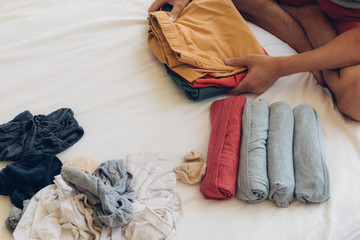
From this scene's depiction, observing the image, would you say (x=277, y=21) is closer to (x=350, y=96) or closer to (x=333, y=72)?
(x=333, y=72)

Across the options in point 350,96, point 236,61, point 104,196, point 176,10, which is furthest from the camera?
point 176,10

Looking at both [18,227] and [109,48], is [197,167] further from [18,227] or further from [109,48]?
[109,48]

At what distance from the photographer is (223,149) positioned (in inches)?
31.9

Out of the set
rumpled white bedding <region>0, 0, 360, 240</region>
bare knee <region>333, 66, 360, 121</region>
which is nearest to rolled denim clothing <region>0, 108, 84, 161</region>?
rumpled white bedding <region>0, 0, 360, 240</region>

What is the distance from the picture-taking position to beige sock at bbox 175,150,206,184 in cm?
79

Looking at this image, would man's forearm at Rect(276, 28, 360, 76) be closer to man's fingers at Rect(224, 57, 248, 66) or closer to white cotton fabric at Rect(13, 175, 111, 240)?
man's fingers at Rect(224, 57, 248, 66)

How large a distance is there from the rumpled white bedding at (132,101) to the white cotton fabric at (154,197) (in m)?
0.03

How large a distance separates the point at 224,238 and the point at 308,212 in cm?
22

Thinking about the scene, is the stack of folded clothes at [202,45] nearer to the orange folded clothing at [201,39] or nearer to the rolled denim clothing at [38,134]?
the orange folded clothing at [201,39]

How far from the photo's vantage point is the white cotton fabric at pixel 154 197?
68 cm

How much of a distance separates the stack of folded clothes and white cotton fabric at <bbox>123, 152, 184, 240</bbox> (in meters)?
0.26

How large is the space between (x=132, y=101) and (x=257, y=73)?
1.31 feet

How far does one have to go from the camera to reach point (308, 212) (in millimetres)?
749

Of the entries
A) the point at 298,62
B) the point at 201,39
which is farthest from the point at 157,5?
the point at 298,62
